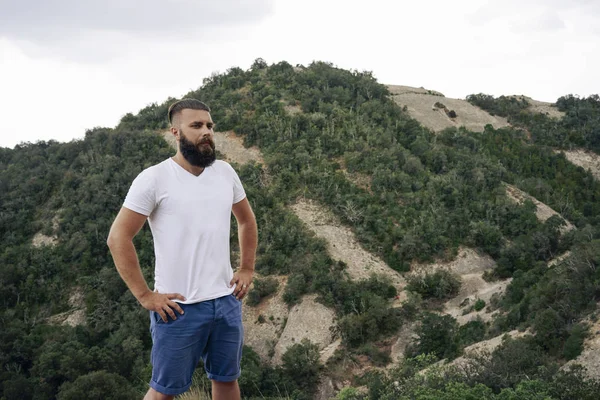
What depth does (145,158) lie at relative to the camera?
47375 mm

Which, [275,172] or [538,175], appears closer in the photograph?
[275,172]

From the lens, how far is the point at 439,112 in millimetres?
56969

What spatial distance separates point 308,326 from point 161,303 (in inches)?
1057

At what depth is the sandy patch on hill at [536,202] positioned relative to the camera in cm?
3922

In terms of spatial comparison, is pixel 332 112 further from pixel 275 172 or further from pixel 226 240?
pixel 226 240

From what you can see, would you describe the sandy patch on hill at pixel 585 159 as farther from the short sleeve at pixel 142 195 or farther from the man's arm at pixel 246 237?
the short sleeve at pixel 142 195

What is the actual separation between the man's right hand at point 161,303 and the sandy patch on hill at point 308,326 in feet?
83.8

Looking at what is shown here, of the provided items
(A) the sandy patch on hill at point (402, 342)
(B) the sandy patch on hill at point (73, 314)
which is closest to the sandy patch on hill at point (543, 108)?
(A) the sandy patch on hill at point (402, 342)

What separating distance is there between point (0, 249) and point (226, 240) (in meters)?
45.0

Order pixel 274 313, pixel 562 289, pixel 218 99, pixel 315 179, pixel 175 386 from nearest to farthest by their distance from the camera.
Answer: pixel 175 386 → pixel 562 289 → pixel 274 313 → pixel 315 179 → pixel 218 99

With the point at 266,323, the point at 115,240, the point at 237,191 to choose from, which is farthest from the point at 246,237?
the point at 266,323

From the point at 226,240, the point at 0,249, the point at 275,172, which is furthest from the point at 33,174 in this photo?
the point at 226,240

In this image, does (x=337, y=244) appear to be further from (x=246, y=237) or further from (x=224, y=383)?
(x=224, y=383)

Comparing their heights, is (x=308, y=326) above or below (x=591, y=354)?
below
